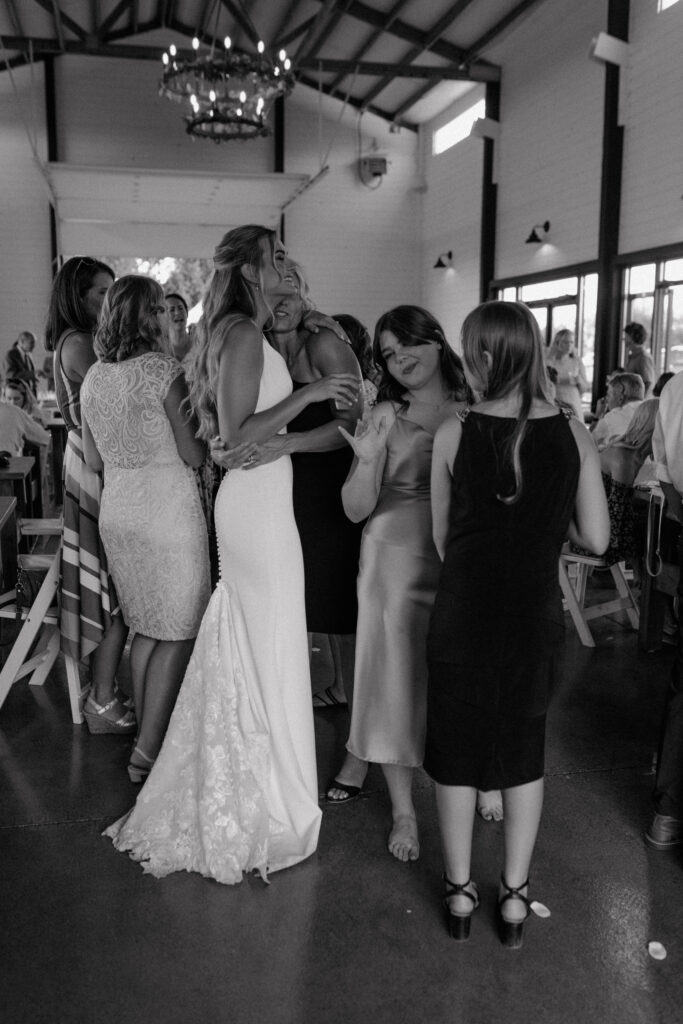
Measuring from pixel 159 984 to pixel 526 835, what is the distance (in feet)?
2.91

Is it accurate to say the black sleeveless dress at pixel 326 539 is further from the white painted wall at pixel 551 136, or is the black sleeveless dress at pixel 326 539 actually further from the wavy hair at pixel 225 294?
the white painted wall at pixel 551 136

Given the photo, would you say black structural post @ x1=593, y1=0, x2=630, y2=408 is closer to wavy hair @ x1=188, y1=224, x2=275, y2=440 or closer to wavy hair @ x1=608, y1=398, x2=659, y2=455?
wavy hair @ x1=608, y1=398, x2=659, y2=455

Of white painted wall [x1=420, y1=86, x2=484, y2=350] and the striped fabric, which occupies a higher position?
white painted wall [x1=420, y1=86, x2=484, y2=350]

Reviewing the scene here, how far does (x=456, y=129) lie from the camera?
1438cm

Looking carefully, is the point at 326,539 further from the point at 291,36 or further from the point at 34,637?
the point at 291,36

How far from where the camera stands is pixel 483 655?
2041 mm

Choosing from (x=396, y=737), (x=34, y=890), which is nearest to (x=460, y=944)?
(x=396, y=737)

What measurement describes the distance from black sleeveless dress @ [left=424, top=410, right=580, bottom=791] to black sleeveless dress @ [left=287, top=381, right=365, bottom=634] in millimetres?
818

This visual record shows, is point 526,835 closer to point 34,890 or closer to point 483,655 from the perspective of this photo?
point 483,655

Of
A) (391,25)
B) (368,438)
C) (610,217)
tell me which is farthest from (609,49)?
(368,438)

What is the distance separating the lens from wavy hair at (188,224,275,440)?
2.35m

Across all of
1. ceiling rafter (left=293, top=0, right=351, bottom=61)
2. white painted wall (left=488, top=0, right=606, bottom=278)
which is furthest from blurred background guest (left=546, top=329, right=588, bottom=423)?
ceiling rafter (left=293, top=0, right=351, bottom=61)

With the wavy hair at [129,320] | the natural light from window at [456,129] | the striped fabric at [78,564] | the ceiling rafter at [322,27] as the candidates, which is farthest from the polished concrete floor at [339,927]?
the natural light from window at [456,129]

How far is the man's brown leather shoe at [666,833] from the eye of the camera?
2.62m
